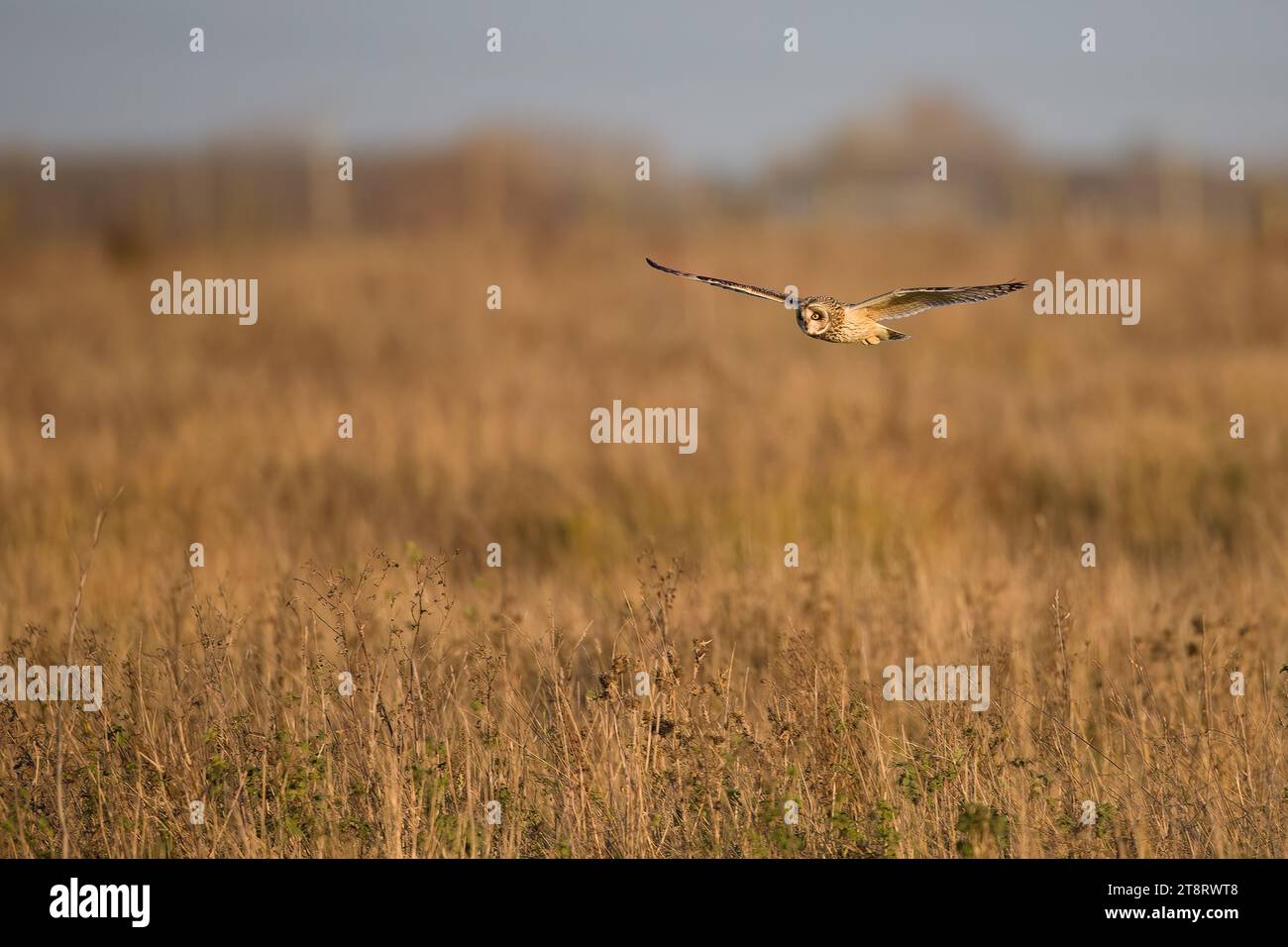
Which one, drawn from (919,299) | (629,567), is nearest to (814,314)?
(919,299)

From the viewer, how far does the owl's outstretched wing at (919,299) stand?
352 centimetres

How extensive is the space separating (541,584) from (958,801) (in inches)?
174

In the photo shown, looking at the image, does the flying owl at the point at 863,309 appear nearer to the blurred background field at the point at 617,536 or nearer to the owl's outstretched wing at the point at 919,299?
the owl's outstretched wing at the point at 919,299

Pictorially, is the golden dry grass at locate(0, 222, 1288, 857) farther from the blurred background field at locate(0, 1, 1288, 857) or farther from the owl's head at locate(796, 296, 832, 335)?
the owl's head at locate(796, 296, 832, 335)

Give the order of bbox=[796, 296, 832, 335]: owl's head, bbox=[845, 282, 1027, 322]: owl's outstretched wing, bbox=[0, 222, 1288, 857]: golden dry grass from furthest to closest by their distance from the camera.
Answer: bbox=[0, 222, 1288, 857]: golden dry grass, bbox=[796, 296, 832, 335]: owl's head, bbox=[845, 282, 1027, 322]: owl's outstretched wing

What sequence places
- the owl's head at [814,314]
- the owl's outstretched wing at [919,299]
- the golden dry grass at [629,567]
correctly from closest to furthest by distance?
the owl's outstretched wing at [919,299]
the owl's head at [814,314]
the golden dry grass at [629,567]

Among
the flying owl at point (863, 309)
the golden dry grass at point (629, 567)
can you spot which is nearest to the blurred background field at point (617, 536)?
the golden dry grass at point (629, 567)

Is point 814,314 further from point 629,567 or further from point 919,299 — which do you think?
point 629,567

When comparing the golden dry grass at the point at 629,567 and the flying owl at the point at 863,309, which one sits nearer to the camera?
the flying owl at the point at 863,309

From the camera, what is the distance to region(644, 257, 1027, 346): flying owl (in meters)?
3.60

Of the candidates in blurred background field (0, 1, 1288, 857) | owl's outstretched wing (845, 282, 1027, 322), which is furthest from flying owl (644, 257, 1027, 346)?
blurred background field (0, 1, 1288, 857)

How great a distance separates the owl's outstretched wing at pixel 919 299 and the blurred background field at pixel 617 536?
5.92 feet
